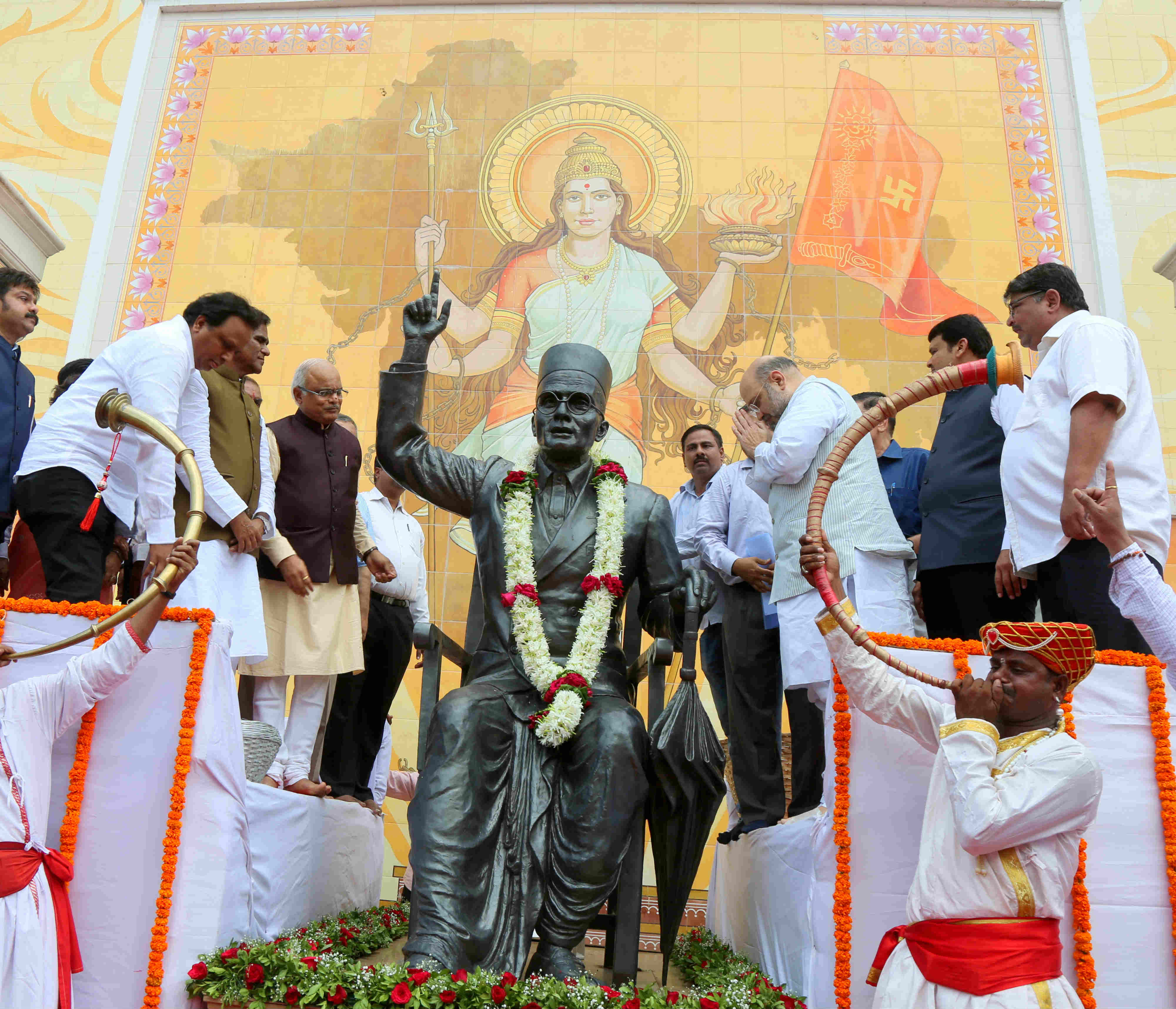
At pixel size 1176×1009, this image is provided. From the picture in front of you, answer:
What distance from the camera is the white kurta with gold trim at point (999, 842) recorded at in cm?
247

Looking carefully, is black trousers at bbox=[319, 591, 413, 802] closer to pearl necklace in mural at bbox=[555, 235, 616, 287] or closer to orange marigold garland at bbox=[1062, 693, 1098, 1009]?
orange marigold garland at bbox=[1062, 693, 1098, 1009]

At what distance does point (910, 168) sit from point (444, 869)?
279 inches

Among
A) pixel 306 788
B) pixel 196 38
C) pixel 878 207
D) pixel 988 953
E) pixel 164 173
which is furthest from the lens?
pixel 196 38

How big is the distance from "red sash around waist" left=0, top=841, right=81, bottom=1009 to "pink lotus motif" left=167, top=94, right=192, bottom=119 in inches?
297

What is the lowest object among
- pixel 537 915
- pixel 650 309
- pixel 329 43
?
pixel 537 915

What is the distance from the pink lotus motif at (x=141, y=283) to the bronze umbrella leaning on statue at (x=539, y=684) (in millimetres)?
5316

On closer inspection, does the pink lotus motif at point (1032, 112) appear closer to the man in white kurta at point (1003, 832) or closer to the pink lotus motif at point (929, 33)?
the pink lotus motif at point (929, 33)

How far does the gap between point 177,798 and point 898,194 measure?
23.5 ft

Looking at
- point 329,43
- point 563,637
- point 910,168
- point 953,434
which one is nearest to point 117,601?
point 563,637

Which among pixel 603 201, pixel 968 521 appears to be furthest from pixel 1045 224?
pixel 968 521

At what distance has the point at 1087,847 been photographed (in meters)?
2.97

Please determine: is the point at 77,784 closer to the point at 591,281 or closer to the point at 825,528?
the point at 825,528

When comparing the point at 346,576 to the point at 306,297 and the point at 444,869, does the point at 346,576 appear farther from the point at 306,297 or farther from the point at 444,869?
the point at 306,297

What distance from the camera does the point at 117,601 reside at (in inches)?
202
